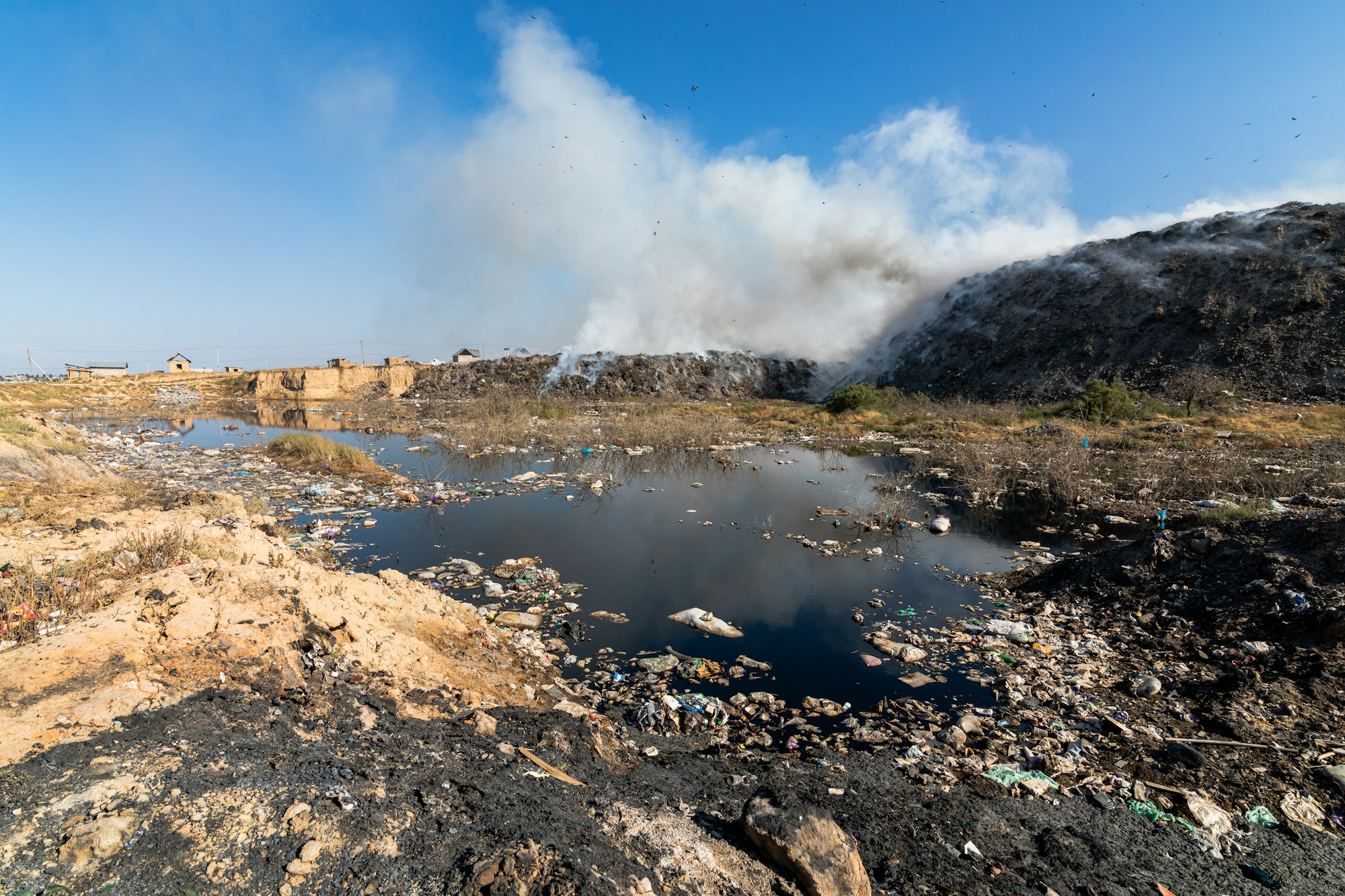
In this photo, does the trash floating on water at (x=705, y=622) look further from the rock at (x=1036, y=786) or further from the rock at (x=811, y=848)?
the rock at (x=811, y=848)

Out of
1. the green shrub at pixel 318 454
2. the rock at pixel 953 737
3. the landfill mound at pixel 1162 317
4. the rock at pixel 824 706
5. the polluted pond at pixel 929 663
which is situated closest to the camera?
the polluted pond at pixel 929 663

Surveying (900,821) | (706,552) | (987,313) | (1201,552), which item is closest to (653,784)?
(900,821)

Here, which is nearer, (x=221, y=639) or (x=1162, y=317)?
(x=221, y=639)

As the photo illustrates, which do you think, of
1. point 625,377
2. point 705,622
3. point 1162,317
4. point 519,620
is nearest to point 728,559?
point 705,622

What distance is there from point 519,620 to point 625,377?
28.2 meters

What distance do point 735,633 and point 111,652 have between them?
3.67 meters

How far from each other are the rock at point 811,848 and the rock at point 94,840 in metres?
1.90

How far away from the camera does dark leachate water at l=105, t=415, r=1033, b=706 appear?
416cm

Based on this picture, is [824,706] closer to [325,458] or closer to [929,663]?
[929,663]

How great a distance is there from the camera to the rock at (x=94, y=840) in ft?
4.75

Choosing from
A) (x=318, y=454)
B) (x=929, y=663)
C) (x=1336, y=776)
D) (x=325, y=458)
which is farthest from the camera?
(x=318, y=454)

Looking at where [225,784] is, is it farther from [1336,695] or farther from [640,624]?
[1336,695]

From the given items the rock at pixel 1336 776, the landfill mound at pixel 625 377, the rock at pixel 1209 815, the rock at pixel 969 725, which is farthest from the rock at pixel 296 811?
the landfill mound at pixel 625 377

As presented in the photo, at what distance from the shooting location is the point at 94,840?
1498 mm
